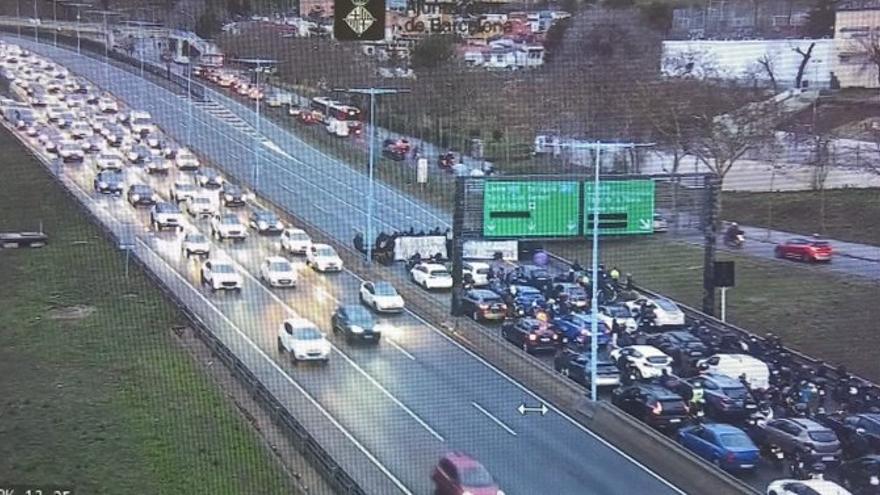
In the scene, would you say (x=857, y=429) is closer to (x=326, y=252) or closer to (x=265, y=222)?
(x=326, y=252)

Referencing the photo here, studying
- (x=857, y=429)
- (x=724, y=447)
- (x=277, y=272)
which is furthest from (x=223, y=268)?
(x=857, y=429)

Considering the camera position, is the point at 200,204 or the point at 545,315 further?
the point at 200,204

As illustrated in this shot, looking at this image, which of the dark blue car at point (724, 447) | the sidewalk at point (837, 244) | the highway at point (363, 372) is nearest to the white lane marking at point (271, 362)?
the highway at point (363, 372)

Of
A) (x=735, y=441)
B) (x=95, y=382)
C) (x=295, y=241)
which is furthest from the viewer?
(x=295, y=241)

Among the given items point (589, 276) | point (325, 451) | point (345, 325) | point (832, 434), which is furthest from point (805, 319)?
point (325, 451)

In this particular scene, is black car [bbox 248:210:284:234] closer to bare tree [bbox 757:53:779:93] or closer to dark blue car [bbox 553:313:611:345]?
dark blue car [bbox 553:313:611:345]

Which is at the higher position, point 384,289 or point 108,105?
point 108,105

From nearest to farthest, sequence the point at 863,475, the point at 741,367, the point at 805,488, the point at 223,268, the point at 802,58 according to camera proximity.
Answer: the point at 805,488 → the point at 863,475 → the point at 741,367 → the point at 223,268 → the point at 802,58

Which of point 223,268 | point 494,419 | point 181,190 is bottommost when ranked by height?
point 494,419
